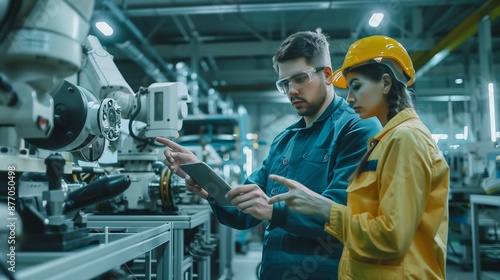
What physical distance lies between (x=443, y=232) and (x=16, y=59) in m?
1.15

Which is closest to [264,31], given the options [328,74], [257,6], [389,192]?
[257,6]

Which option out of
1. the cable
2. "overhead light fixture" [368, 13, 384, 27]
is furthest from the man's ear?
"overhead light fixture" [368, 13, 384, 27]

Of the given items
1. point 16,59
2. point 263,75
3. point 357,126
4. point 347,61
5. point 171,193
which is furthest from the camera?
point 263,75

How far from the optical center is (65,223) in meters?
0.96

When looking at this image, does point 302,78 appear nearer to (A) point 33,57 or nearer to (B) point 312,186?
(B) point 312,186

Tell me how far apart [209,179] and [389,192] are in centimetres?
64

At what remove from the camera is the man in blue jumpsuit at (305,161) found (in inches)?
54.1

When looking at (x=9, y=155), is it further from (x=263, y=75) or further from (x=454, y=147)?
(x=263, y=75)

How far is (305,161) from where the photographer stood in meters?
1.58

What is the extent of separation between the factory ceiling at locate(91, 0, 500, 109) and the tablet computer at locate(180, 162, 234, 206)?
7.86 ft

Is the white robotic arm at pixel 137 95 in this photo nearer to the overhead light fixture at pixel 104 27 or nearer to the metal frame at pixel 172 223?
the metal frame at pixel 172 223

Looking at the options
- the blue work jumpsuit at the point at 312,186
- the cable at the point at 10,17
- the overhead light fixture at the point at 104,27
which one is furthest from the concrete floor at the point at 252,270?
the cable at the point at 10,17

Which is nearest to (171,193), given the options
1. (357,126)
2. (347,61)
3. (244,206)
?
(244,206)

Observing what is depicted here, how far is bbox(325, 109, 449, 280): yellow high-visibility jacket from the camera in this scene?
100 cm
